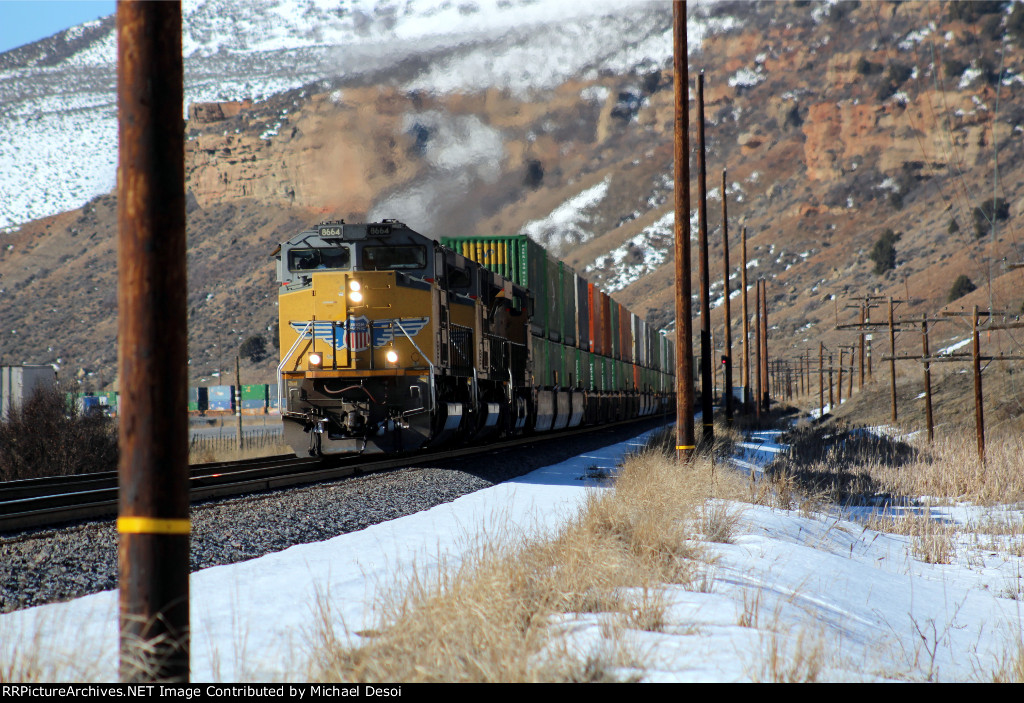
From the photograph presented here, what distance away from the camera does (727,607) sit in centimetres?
558

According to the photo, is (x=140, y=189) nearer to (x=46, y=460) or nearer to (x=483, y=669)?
(x=483, y=669)

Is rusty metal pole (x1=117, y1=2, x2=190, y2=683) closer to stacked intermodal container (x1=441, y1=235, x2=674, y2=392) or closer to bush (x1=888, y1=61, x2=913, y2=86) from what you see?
stacked intermodal container (x1=441, y1=235, x2=674, y2=392)

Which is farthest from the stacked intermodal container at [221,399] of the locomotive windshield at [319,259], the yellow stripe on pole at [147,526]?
the yellow stripe on pole at [147,526]

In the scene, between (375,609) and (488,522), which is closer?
(375,609)

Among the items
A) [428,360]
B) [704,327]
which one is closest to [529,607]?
[428,360]

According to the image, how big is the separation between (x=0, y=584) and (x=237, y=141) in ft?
540

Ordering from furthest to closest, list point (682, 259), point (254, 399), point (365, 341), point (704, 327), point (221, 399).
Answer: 1. point (221, 399)
2. point (254, 399)
3. point (704, 327)
4. point (365, 341)
5. point (682, 259)

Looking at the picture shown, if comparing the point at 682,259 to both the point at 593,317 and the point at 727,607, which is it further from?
the point at 593,317

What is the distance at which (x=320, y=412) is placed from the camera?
15.2 meters

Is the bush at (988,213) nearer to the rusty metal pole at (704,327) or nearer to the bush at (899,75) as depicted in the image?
the bush at (899,75)

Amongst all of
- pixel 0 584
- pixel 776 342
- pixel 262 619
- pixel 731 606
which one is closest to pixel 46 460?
pixel 0 584

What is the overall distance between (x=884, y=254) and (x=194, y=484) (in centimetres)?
11101

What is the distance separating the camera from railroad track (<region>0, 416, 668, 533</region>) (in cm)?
956

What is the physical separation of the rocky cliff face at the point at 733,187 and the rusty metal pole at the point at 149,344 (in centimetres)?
4602
